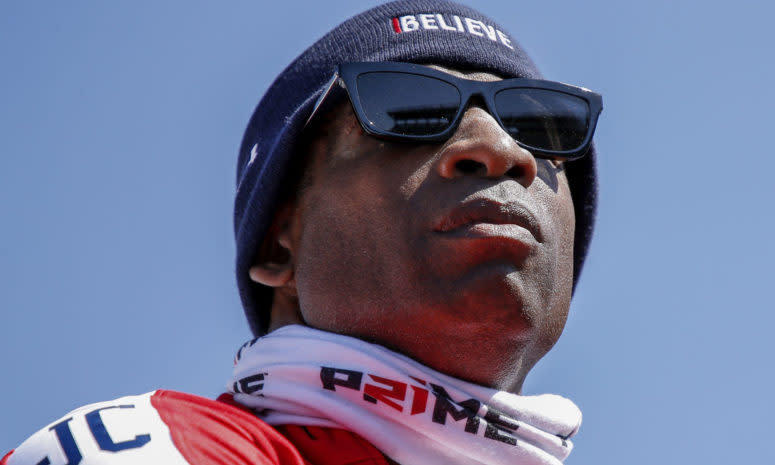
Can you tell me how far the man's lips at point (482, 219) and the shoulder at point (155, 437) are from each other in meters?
0.74

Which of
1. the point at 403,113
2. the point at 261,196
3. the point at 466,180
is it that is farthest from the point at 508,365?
the point at 261,196

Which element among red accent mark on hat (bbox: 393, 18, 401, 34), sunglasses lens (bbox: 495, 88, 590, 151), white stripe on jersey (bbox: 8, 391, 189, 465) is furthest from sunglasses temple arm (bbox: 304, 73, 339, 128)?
white stripe on jersey (bbox: 8, 391, 189, 465)

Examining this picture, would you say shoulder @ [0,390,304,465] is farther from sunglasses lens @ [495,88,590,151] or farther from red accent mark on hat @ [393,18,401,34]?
red accent mark on hat @ [393,18,401,34]

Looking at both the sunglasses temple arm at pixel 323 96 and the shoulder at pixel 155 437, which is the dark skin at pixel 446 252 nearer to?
the sunglasses temple arm at pixel 323 96

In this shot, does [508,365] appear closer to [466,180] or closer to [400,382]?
[400,382]

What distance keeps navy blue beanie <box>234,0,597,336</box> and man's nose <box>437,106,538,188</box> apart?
439mm

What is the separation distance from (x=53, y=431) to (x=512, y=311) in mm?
1212

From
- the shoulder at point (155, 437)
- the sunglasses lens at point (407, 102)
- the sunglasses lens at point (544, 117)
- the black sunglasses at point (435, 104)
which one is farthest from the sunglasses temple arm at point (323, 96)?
the shoulder at point (155, 437)

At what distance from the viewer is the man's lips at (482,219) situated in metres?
2.84

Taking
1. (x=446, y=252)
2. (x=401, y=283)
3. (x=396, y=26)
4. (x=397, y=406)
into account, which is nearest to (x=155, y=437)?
(x=397, y=406)

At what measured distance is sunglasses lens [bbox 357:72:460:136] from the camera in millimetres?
3082

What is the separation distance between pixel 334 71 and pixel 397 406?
4.04 feet

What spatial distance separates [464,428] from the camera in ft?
9.23

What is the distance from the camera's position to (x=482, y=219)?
113 inches
